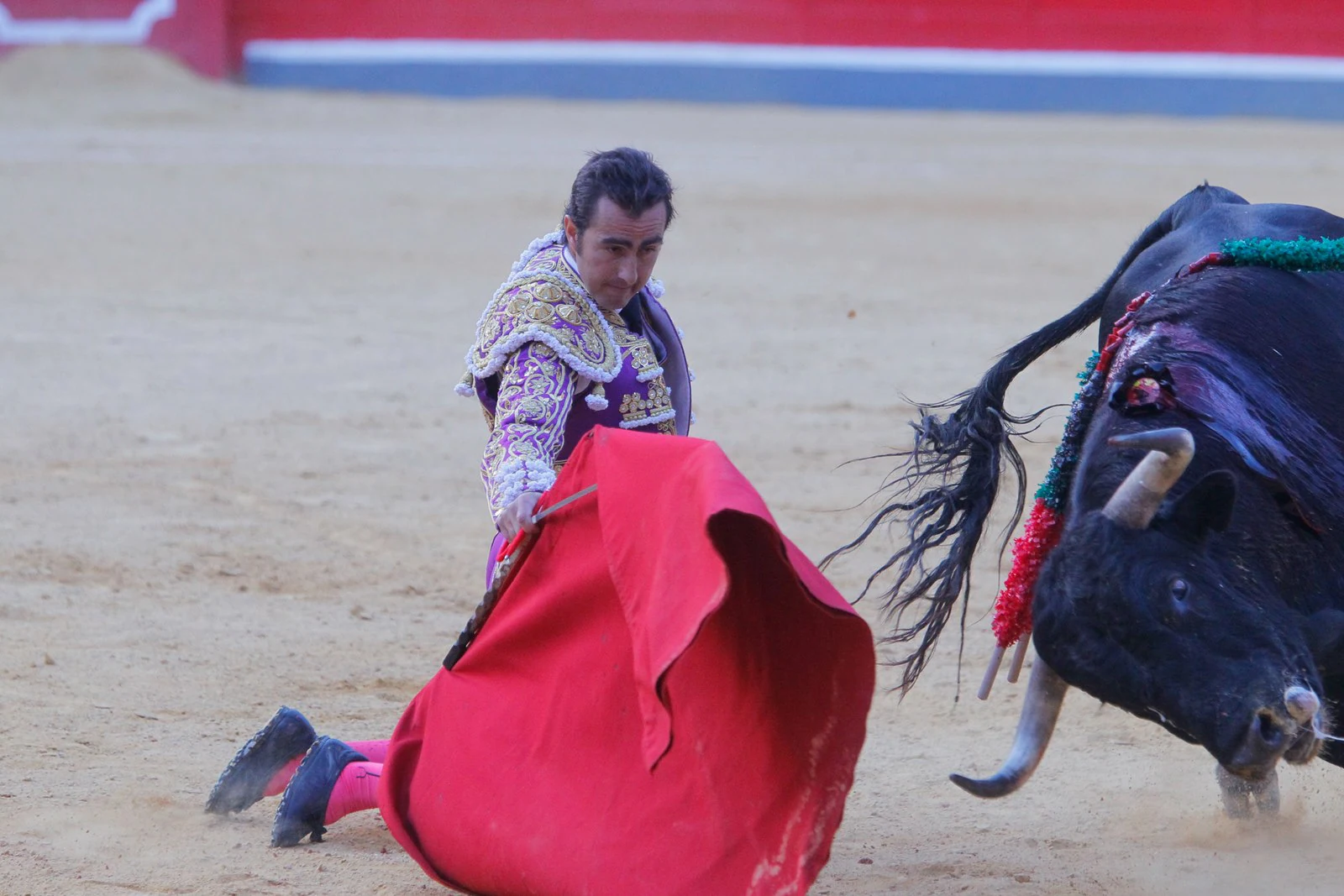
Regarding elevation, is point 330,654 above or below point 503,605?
below

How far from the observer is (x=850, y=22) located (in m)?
16.1

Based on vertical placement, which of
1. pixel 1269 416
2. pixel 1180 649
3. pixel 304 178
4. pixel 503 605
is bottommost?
pixel 304 178

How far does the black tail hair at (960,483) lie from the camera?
289 cm

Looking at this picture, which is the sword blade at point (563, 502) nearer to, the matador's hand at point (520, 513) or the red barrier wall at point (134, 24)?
the matador's hand at point (520, 513)

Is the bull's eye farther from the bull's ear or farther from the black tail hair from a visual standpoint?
the black tail hair

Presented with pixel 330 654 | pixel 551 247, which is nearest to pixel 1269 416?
pixel 551 247

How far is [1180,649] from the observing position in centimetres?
208

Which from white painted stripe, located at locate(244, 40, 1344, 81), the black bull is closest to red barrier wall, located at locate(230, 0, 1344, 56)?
white painted stripe, located at locate(244, 40, 1344, 81)

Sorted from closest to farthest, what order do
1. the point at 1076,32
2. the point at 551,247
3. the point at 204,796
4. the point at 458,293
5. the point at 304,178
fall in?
1. the point at 551,247
2. the point at 204,796
3. the point at 458,293
4. the point at 304,178
5. the point at 1076,32

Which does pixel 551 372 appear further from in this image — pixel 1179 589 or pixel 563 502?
pixel 1179 589

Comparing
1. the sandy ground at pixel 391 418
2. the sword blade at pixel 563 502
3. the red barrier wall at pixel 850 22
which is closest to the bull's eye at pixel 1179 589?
the sandy ground at pixel 391 418

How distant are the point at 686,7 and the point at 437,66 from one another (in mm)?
2461

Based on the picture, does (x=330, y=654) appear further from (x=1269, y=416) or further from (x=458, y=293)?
(x=458, y=293)

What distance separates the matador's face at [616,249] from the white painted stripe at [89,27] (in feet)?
48.9
